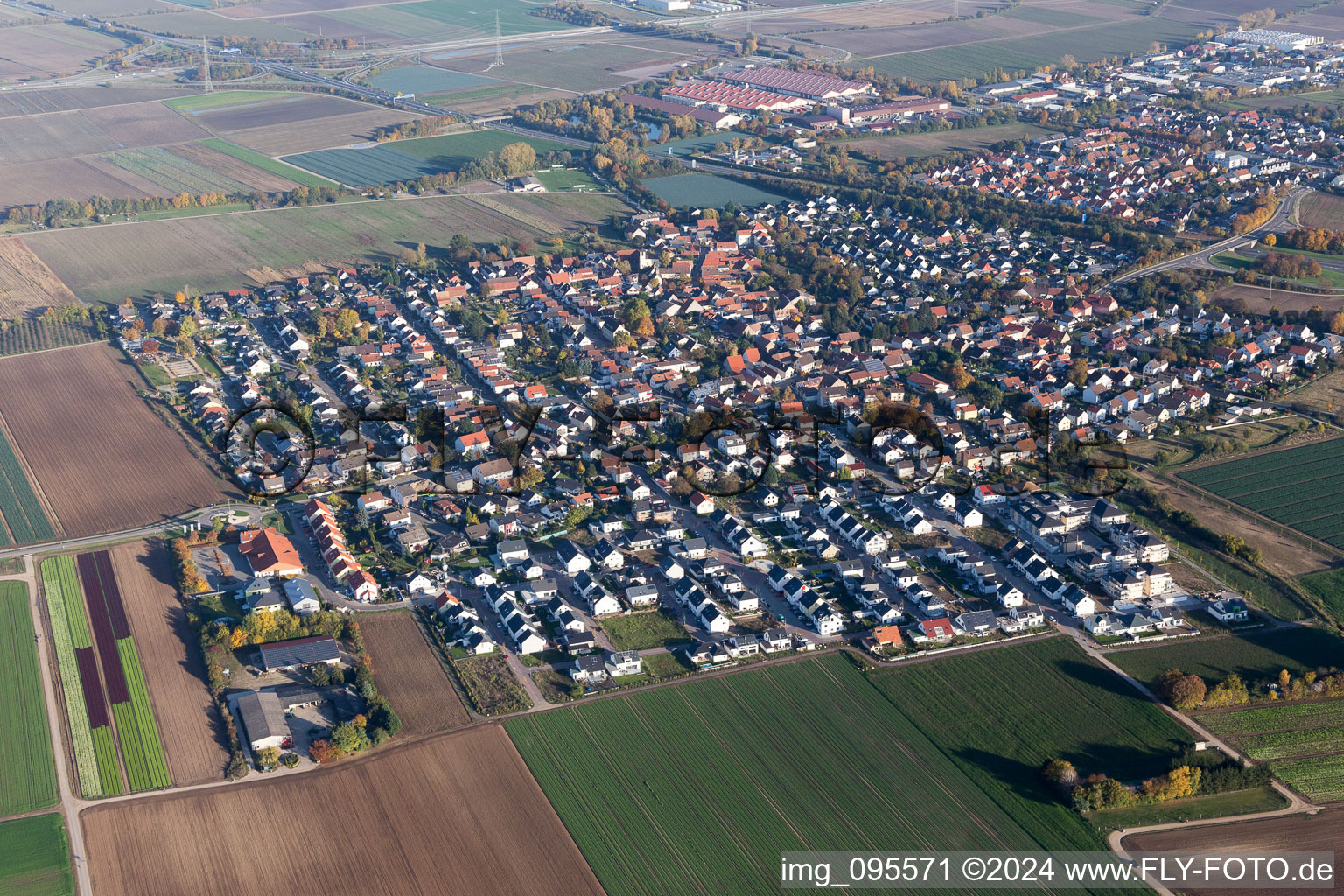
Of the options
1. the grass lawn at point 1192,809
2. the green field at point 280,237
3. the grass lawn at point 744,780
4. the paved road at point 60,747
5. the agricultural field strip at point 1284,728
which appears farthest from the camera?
the green field at point 280,237

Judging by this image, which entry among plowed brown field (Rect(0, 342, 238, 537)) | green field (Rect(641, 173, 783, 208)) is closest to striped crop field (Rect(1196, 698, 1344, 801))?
plowed brown field (Rect(0, 342, 238, 537))

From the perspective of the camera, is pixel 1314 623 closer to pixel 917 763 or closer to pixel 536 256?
pixel 917 763

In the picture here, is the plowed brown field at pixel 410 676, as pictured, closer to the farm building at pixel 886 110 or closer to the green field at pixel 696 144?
the green field at pixel 696 144

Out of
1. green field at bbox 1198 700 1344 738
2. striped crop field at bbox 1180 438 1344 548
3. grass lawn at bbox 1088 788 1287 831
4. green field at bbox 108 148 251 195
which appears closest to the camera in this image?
grass lawn at bbox 1088 788 1287 831

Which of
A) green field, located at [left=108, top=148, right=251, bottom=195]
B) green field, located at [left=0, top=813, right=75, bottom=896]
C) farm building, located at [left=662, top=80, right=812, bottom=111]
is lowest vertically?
green field, located at [left=0, top=813, right=75, bottom=896]

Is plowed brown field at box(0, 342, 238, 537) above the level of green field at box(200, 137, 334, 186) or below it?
below

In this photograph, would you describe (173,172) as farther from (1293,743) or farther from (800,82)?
(1293,743)

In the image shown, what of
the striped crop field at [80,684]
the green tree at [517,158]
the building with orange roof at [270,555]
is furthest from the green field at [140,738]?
the green tree at [517,158]

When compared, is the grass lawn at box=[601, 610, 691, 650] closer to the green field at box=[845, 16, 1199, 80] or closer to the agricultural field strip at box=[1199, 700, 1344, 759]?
the agricultural field strip at box=[1199, 700, 1344, 759]
